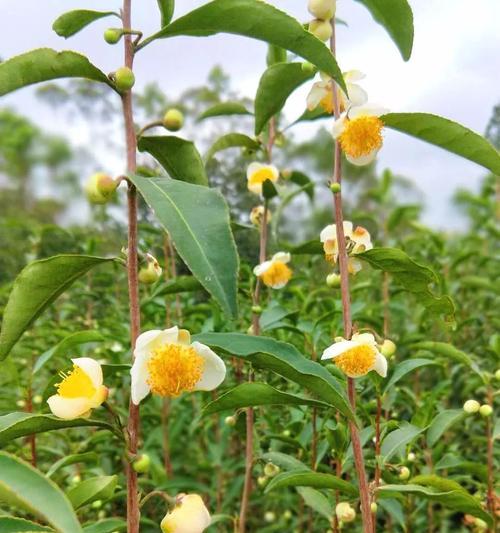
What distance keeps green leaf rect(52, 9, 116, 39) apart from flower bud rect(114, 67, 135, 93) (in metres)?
0.12

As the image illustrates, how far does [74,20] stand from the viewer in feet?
2.83

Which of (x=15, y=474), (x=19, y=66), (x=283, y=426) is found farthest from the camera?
(x=283, y=426)

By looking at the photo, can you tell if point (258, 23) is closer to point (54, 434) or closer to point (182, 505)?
point (182, 505)

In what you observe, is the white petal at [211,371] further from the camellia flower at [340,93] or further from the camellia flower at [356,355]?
the camellia flower at [340,93]

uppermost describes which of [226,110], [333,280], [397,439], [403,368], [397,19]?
[226,110]

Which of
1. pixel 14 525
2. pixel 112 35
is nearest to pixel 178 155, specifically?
pixel 112 35

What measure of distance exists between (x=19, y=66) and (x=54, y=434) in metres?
1.36

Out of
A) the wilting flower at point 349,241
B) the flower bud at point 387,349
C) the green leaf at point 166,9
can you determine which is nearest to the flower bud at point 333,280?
the wilting flower at point 349,241

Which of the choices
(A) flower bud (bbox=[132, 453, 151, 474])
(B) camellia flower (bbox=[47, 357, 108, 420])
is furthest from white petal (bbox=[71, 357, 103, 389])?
(A) flower bud (bbox=[132, 453, 151, 474])

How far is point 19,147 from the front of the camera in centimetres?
1994

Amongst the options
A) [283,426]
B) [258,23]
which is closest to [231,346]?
[258,23]

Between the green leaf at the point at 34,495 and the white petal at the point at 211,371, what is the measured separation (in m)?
0.28

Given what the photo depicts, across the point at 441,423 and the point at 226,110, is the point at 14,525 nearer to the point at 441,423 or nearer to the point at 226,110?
the point at 441,423

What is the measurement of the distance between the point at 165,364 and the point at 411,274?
0.42 metres
